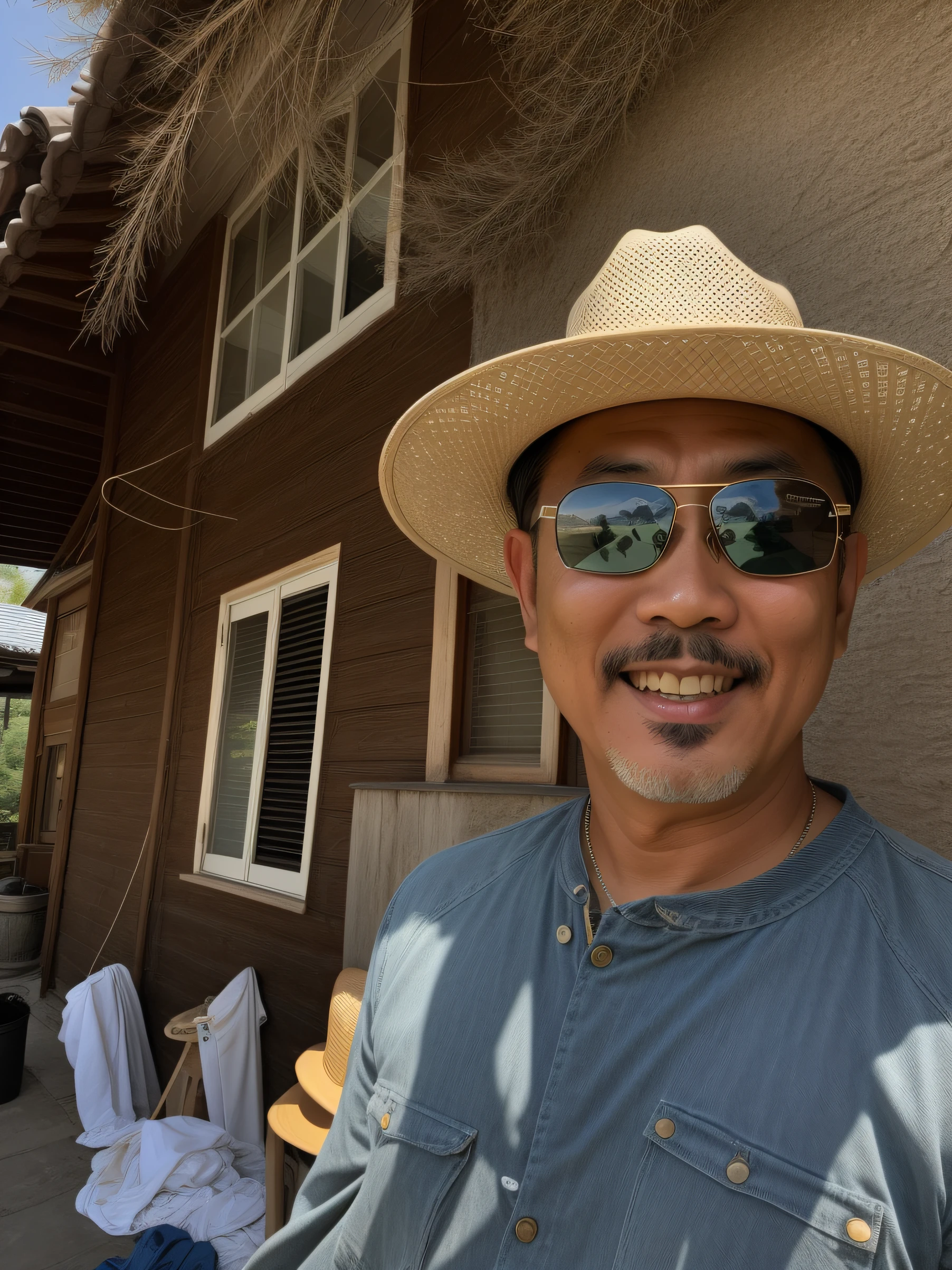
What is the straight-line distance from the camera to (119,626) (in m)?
6.80

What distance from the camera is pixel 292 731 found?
434 centimetres

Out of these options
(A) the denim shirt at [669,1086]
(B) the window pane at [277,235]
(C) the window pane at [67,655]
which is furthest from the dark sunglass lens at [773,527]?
(C) the window pane at [67,655]

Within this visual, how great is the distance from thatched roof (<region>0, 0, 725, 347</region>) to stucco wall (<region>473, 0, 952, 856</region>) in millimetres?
209

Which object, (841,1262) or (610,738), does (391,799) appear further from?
(841,1262)

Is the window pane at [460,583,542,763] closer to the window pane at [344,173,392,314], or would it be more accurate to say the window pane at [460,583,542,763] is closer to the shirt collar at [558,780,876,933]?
the shirt collar at [558,780,876,933]

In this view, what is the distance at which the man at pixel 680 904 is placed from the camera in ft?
2.77

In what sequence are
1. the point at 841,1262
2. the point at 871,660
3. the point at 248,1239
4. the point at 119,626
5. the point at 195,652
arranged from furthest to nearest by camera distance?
the point at 119,626, the point at 195,652, the point at 248,1239, the point at 871,660, the point at 841,1262

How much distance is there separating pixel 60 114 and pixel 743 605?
4.17 m

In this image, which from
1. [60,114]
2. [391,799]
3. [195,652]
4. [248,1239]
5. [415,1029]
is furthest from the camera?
[195,652]

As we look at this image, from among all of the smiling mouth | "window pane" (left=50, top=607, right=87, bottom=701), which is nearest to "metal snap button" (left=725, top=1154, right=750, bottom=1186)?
the smiling mouth

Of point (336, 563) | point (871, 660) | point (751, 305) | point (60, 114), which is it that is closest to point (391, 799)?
point (336, 563)

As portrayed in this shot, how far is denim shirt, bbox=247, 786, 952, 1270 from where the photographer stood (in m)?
0.81

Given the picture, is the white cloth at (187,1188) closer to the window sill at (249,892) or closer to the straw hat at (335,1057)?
the window sill at (249,892)

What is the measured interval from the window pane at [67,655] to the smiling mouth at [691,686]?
8.52 m
